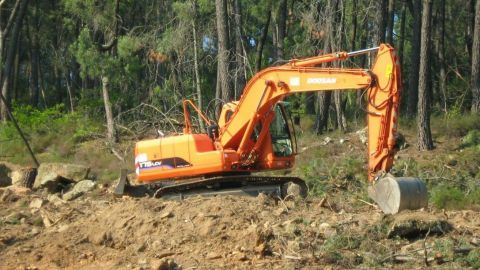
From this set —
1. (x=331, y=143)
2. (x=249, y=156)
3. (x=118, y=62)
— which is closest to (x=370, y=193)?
(x=249, y=156)

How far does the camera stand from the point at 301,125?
102 feet

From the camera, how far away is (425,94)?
76.6 feet

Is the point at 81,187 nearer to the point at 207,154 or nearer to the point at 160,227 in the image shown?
the point at 207,154

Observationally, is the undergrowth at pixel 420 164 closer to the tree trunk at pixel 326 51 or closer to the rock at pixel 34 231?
the tree trunk at pixel 326 51

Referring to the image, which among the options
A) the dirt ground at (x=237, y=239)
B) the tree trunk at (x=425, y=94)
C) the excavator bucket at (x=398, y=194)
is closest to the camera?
the dirt ground at (x=237, y=239)

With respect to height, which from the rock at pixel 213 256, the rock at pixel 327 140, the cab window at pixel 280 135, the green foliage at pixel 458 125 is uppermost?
the cab window at pixel 280 135

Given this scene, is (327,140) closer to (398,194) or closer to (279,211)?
(279,211)

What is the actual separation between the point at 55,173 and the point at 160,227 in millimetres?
10554

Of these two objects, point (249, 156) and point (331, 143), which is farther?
point (331, 143)

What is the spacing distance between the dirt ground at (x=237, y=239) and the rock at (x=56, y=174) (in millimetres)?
7793

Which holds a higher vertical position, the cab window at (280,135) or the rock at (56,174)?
the cab window at (280,135)

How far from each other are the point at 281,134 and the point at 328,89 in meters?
2.68

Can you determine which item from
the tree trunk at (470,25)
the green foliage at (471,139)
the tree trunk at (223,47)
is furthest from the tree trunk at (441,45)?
the tree trunk at (223,47)

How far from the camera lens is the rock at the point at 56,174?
67.6ft
